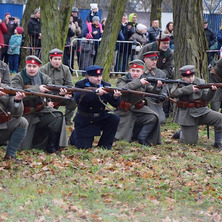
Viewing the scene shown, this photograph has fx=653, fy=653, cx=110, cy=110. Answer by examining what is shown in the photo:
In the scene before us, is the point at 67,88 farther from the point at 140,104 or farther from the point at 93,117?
the point at 140,104

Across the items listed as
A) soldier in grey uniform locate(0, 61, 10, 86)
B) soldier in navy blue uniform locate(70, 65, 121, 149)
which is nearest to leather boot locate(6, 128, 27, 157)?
soldier in navy blue uniform locate(70, 65, 121, 149)

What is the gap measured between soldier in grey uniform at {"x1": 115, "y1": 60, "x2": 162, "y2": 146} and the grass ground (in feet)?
1.98

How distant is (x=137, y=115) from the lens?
44.4ft

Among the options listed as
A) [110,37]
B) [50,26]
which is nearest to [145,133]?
[50,26]

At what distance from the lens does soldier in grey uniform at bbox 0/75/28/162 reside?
1054cm

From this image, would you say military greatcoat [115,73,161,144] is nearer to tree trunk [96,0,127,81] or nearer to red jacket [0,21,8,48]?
tree trunk [96,0,127,81]

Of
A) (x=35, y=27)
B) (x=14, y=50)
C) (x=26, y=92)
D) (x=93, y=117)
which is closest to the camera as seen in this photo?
(x=26, y=92)

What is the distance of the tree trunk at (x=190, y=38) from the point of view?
16.0 meters

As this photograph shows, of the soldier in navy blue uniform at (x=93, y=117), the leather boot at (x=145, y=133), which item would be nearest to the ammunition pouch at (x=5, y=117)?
the soldier in navy blue uniform at (x=93, y=117)

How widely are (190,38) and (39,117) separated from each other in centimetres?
545

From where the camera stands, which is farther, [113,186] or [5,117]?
[5,117]

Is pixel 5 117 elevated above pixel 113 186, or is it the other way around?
Answer: pixel 5 117

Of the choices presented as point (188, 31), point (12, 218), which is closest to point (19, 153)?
point (12, 218)

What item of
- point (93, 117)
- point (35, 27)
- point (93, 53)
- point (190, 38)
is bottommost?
point (93, 117)
